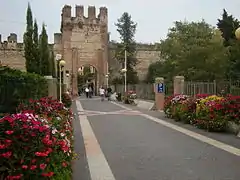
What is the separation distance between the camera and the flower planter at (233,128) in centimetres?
1269

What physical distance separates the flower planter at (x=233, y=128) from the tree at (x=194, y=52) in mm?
22311

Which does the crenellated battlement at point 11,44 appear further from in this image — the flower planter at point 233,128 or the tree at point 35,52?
the flower planter at point 233,128

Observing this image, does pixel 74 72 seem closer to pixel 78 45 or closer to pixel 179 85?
pixel 78 45

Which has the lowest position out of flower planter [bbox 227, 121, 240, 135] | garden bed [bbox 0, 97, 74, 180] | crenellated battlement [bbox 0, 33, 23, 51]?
flower planter [bbox 227, 121, 240, 135]

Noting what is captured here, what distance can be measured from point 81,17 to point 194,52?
83.7 ft

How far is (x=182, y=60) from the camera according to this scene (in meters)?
38.7

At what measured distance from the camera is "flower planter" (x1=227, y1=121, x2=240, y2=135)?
12686 mm

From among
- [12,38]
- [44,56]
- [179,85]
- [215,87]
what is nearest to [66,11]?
[12,38]

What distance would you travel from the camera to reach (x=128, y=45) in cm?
6303

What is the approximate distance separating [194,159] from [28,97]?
590 cm

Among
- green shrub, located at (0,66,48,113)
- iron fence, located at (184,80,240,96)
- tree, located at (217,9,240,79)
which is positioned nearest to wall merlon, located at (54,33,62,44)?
tree, located at (217,9,240,79)

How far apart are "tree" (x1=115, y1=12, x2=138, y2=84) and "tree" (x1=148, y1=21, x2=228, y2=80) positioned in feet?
58.1

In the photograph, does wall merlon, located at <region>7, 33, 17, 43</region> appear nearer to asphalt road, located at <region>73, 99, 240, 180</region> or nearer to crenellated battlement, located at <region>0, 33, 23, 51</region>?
crenellated battlement, located at <region>0, 33, 23, 51</region>

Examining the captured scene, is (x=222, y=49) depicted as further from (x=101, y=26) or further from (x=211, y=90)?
(x=101, y=26)
